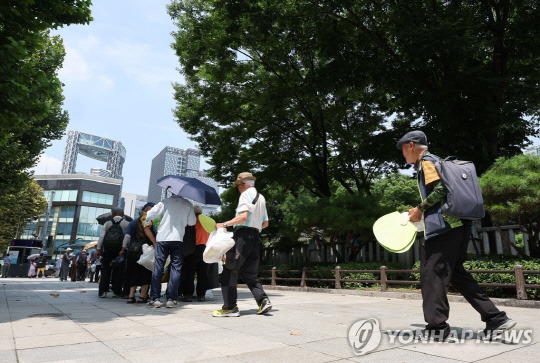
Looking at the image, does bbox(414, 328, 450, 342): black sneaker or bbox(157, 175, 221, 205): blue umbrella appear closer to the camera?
bbox(414, 328, 450, 342): black sneaker

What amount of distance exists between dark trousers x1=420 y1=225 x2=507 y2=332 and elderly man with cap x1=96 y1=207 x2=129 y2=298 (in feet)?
21.1

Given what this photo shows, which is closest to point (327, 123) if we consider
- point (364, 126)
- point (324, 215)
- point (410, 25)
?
point (364, 126)

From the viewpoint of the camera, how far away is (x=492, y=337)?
3.15 metres

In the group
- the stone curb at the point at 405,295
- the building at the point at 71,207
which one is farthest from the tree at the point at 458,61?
the building at the point at 71,207

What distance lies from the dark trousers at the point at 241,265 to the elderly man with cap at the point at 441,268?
228 centimetres

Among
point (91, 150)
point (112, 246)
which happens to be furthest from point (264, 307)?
→ point (91, 150)

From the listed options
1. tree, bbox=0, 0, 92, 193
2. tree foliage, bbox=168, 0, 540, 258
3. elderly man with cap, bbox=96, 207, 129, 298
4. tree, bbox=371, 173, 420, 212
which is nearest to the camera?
tree, bbox=0, 0, 92, 193

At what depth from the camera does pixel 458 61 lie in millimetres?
9742

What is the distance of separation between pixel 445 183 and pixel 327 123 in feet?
40.4

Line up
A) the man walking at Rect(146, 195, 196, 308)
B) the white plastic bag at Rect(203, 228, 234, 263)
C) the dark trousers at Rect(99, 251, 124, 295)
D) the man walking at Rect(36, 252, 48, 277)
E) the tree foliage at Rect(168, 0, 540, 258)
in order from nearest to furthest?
1. the white plastic bag at Rect(203, 228, 234, 263)
2. the man walking at Rect(146, 195, 196, 308)
3. the dark trousers at Rect(99, 251, 124, 295)
4. the tree foliage at Rect(168, 0, 540, 258)
5. the man walking at Rect(36, 252, 48, 277)

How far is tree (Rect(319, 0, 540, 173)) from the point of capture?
9469 mm

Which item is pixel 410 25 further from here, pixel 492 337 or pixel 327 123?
pixel 492 337

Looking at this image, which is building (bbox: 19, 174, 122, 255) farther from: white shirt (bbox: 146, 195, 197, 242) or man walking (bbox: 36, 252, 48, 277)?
white shirt (bbox: 146, 195, 197, 242)
